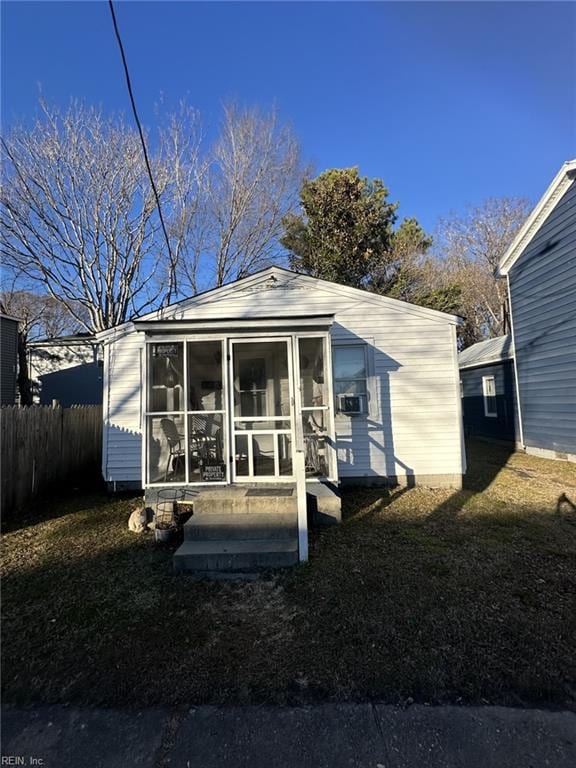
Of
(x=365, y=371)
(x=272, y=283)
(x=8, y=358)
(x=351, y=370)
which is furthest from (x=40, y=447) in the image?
(x=8, y=358)

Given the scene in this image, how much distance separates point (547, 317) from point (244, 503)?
942cm

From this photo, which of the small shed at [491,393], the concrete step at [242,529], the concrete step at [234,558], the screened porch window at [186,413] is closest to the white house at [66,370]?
the screened porch window at [186,413]

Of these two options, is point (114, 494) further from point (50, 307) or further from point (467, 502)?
point (50, 307)

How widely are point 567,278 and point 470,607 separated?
8.95 metres

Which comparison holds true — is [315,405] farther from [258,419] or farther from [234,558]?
[234,558]

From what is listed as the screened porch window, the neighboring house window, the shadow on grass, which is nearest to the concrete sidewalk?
the screened porch window

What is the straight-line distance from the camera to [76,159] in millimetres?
12461

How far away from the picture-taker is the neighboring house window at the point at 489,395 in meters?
13.8

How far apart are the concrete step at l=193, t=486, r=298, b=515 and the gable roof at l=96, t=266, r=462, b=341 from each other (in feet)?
12.7

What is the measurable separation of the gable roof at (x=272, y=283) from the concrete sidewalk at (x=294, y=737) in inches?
240

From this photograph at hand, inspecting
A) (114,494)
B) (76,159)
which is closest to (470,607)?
(114,494)

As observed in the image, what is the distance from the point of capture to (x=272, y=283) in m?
7.57

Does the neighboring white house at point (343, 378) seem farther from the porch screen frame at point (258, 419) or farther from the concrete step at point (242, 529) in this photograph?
the concrete step at point (242, 529)

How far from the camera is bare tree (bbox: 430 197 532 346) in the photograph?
2377 cm
